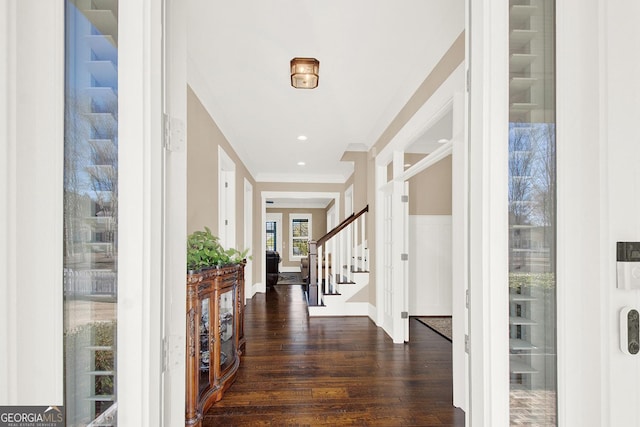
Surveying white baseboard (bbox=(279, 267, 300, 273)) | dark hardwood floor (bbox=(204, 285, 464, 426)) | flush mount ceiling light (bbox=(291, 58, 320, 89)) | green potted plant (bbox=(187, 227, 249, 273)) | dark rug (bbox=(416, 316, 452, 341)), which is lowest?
white baseboard (bbox=(279, 267, 300, 273))

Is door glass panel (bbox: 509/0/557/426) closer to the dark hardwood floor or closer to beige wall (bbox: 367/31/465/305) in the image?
beige wall (bbox: 367/31/465/305)

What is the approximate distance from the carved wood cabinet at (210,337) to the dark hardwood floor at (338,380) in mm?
140

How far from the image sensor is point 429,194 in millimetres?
4988

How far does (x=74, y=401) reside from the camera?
2.82 ft

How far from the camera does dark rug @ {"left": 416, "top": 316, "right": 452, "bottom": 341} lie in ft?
13.2

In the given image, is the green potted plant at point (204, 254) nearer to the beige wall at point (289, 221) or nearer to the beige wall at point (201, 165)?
the beige wall at point (201, 165)

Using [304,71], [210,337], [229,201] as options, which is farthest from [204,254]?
[229,201]

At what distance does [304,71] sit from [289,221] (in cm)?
1046

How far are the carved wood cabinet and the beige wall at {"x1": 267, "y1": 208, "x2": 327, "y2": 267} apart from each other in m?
9.99

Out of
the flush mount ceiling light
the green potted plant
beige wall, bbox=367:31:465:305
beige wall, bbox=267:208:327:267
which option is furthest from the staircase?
beige wall, bbox=267:208:327:267

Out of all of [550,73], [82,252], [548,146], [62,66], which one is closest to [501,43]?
[550,73]

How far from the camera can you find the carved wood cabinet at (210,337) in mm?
1986
